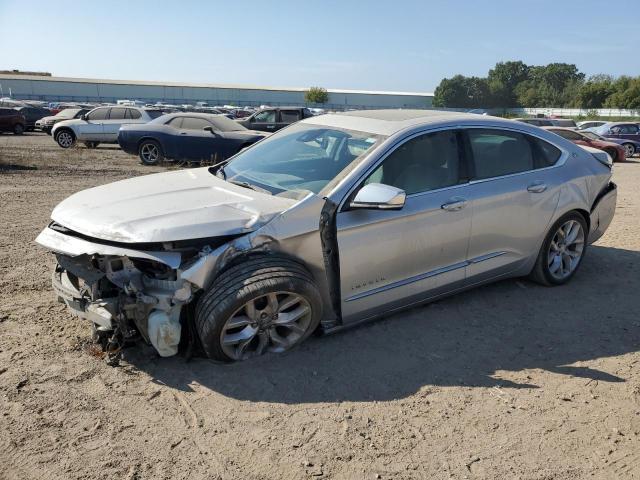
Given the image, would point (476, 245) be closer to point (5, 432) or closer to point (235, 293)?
point (235, 293)

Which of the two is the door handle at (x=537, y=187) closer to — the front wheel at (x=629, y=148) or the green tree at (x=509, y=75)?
the front wheel at (x=629, y=148)

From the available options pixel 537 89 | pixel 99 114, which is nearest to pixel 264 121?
pixel 99 114

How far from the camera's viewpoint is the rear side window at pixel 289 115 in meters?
19.7

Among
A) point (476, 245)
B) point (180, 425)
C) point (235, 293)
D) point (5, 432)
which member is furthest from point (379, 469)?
point (476, 245)

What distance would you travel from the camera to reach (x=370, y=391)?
3344 millimetres

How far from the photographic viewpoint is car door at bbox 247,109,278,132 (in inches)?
766

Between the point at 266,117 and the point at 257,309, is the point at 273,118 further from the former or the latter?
the point at 257,309

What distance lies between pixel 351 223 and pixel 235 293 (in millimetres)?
941

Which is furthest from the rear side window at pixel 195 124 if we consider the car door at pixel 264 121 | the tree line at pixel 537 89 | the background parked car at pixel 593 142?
the tree line at pixel 537 89

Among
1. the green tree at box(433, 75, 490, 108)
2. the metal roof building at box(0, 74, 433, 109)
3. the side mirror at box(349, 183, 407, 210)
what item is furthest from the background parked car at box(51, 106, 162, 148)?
the green tree at box(433, 75, 490, 108)

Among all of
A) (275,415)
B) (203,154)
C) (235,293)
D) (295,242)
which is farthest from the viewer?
(203,154)

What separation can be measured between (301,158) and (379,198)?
993mm

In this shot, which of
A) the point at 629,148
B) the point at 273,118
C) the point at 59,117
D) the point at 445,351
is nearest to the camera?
the point at 445,351

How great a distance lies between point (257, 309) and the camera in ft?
11.5
